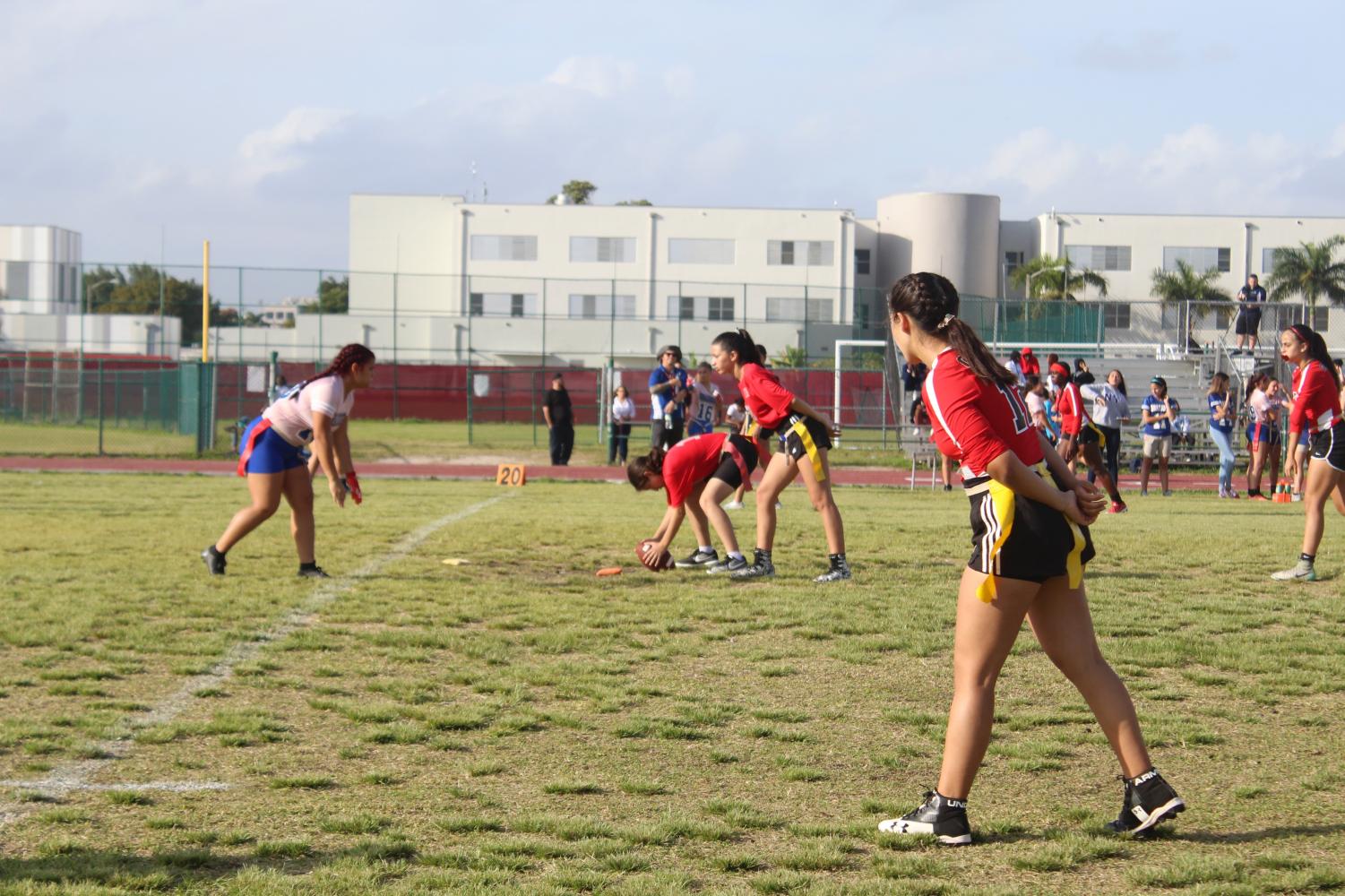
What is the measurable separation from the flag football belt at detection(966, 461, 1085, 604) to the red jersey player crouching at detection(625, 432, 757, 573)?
6.10 meters

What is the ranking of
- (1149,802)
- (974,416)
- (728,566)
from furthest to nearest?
(728,566)
(1149,802)
(974,416)

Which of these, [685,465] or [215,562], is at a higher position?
[685,465]

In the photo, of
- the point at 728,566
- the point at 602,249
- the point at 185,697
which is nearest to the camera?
the point at 185,697

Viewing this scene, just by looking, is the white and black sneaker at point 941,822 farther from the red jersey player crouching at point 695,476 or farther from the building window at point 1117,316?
the building window at point 1117,316

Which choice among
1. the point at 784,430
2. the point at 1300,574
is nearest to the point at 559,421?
the point at 784,430

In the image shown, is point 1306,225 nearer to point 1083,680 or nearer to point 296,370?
point 296,370

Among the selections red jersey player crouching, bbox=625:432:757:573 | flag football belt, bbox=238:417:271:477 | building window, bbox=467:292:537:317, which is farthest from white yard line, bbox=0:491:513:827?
building window, bbox=467:292:537:317

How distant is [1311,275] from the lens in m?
67.1

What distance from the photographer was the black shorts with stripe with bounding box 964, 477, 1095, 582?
4.75m

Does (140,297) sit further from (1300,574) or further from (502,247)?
(1300,574)

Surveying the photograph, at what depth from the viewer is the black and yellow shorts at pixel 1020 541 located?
4.75m

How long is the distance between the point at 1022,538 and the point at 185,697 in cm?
441

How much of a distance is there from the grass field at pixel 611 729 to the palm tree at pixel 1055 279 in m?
56.6

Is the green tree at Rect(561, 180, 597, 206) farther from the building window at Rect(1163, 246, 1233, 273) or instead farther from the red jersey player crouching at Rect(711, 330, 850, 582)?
the red jersey player crouching at Rect(711, 330, 850, 582)
